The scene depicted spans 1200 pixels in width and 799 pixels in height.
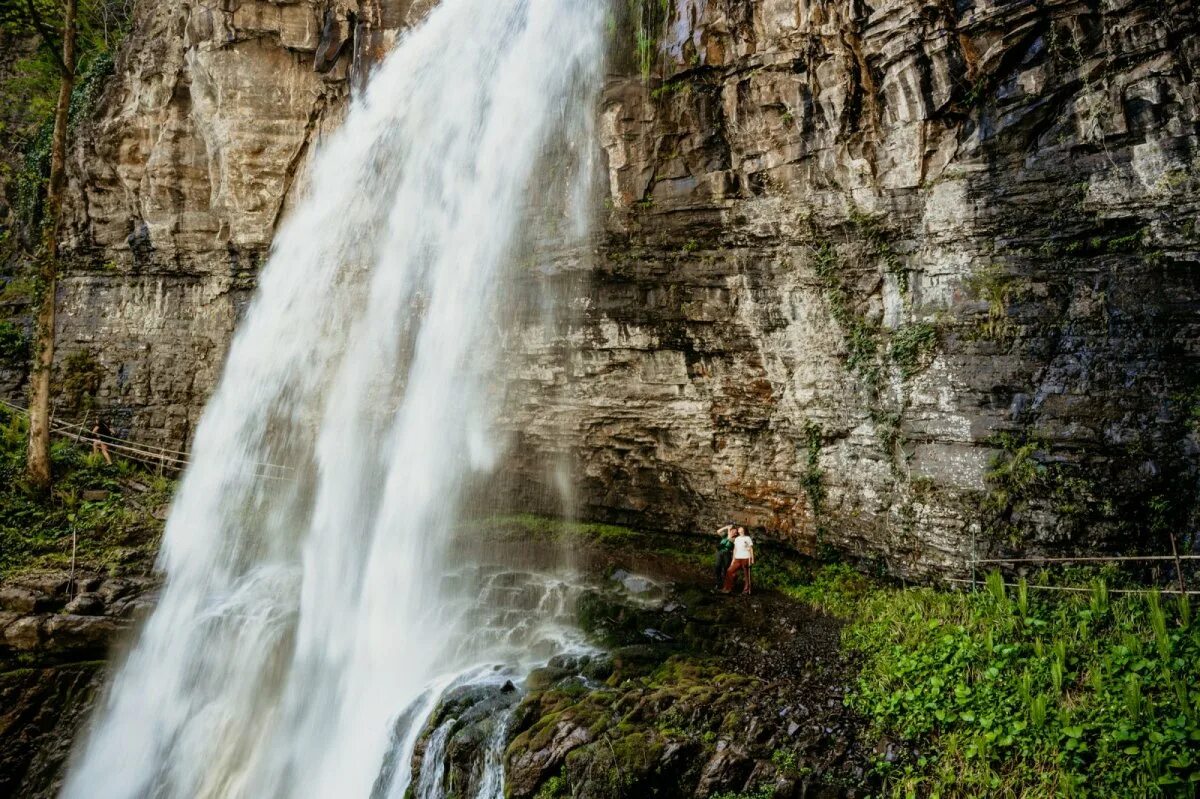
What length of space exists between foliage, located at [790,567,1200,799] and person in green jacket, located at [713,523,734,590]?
2.45 metres

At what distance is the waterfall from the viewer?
9250 mm

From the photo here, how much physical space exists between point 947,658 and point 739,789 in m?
2.78

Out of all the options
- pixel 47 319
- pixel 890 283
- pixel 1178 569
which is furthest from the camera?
pixel 47 319

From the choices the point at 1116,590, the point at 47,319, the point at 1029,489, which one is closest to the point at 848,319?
the point at 1029,489

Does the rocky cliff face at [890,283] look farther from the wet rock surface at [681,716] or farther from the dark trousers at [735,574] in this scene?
the wet rock surface at [681,716]

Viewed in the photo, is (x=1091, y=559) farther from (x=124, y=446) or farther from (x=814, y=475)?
(x=124, y=446)

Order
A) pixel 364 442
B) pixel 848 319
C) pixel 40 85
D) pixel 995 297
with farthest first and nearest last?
pixel 40 85 → pixel 364 442 → pixel 848 319 → pixel 995 297

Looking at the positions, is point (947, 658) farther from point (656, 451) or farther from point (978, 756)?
point (656, 451)

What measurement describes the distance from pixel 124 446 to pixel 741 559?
13668mm

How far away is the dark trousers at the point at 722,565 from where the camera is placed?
10.4 meters

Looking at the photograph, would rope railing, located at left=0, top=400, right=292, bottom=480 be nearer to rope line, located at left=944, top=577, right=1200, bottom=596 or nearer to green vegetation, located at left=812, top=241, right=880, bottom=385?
green vegetation, located at left=812, top=241, right=880, bottom=385

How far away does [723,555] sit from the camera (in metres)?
10.4

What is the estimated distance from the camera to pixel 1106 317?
793 centimetres

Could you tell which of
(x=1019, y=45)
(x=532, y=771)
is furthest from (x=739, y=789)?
(x=1019, y=45)
